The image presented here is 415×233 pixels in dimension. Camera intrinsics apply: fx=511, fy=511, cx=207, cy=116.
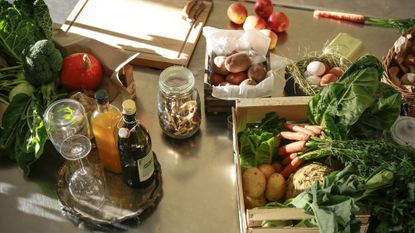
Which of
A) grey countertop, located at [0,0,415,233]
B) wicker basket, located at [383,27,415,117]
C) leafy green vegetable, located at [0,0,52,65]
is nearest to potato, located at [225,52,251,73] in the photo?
grey countertop, located at [0,0,415,233]

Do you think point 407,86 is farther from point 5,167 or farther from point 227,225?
point 5,167

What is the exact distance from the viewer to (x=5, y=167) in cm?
114

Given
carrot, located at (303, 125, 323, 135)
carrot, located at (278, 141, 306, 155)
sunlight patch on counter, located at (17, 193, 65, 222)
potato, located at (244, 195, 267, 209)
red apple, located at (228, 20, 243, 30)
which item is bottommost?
sunlight patch on counter, located at (17, 193, 65, 222)

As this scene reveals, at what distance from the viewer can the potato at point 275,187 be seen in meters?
1.02

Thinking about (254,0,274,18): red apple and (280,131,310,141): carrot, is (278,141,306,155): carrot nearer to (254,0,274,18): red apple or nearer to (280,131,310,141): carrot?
(280,131,310,141): carrot

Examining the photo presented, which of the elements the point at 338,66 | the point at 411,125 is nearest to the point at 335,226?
the point at 411,125

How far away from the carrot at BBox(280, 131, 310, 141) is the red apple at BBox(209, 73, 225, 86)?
208 millimetres

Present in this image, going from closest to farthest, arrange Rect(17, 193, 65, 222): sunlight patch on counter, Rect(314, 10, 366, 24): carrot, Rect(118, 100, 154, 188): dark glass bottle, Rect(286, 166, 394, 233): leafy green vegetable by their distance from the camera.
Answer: Rect(286, 166, 394, 233): leafy green vegetable, Rect(118, 100, 154, 188): dark glass bottle, Rect(17, 193, 65, 222): sunlight patch on counter, Rect(314, 10, 366, 24): carrot

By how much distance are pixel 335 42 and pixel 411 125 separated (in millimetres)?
350

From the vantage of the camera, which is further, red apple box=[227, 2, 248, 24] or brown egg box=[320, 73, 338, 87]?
red apple box=[227, 2, 248, 24]

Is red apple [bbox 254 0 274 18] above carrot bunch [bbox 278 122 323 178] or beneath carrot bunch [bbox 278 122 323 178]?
above

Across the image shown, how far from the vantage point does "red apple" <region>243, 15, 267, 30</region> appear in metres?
1.36

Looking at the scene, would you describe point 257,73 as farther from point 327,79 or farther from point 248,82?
point 327,79

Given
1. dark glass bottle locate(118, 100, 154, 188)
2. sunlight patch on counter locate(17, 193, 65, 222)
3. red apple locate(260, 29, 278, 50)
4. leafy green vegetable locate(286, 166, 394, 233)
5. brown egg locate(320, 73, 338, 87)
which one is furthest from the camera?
red apple locate(260, 29, 278, 50)
